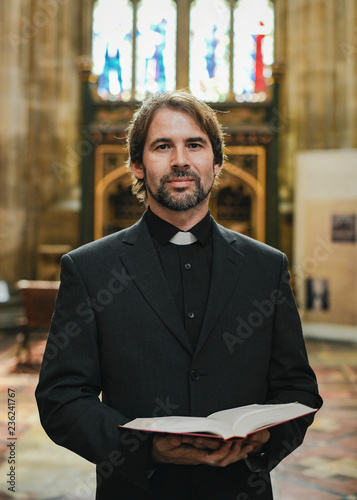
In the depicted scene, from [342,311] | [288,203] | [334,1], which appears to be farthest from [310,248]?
[334,1]

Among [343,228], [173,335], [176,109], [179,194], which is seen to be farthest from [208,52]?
[173,335]

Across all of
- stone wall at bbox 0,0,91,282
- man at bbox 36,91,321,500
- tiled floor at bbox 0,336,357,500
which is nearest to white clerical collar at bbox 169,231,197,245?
man at bbox 36,91,321,500

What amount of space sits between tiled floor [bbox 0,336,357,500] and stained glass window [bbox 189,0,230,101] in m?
6.75

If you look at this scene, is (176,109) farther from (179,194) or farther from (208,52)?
(208,52)

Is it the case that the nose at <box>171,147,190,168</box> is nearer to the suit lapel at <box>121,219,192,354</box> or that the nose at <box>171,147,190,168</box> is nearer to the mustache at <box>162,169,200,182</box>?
the mustache at <box>162,169,200,182</box>

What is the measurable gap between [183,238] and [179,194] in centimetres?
14

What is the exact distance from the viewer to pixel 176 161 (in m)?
1.38

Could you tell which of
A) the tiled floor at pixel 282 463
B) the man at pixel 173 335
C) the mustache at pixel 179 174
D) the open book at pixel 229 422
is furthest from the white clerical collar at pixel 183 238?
the tiled floor at pixel 282 463

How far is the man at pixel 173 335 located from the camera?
1.35 meters

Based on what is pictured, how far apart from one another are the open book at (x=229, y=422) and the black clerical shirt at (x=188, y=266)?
0.25 m

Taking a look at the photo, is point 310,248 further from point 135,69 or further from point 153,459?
point 153,459

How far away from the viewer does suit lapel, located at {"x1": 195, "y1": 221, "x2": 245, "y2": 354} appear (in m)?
1.39

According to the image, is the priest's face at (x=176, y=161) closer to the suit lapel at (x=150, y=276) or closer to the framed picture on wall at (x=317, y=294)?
the suit lapel at (x=150, y=276)

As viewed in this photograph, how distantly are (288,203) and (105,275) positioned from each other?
850 centimetres
